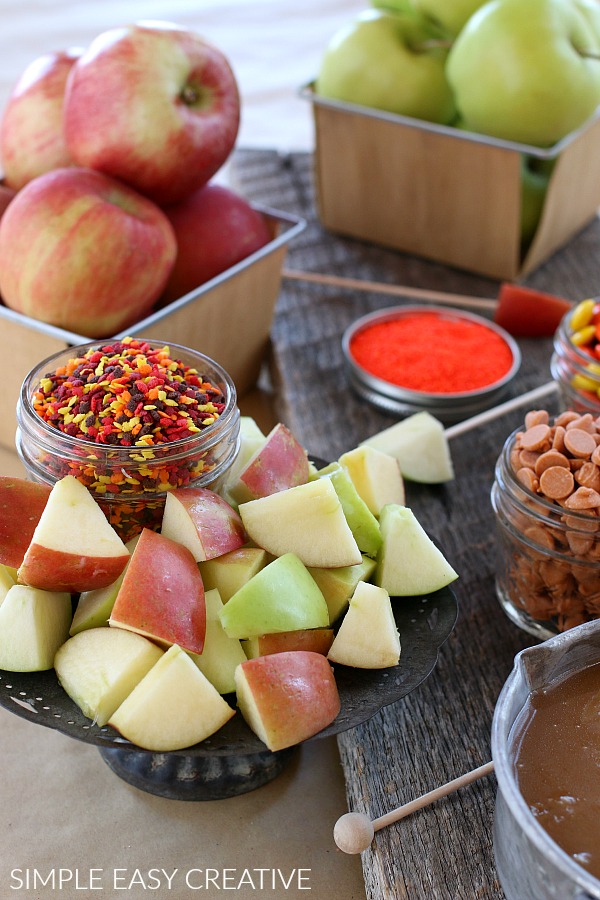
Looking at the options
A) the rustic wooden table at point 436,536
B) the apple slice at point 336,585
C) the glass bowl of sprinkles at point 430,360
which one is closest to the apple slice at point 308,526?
the apple slice at point 336,585

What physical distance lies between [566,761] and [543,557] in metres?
0.18

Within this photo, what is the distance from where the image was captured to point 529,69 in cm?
108

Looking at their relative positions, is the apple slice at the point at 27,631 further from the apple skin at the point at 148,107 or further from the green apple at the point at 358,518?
the apple skin at the point at 148,107

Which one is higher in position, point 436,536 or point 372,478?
point 372,478

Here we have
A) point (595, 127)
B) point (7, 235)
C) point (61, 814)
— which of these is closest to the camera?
point (61, 814)

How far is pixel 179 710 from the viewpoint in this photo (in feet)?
1.76

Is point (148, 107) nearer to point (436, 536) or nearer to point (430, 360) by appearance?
point (430, 360)

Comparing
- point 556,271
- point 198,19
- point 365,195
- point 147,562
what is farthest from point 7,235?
point 198,19

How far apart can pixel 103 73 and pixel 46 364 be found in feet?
1.14

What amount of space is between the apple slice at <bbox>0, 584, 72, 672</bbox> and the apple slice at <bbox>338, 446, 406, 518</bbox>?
24cm

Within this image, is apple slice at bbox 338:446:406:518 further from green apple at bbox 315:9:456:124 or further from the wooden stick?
green apple at bbox 315:9:456:124

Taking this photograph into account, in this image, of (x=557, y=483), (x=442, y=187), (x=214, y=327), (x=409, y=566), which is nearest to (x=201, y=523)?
(x=409, y=566)

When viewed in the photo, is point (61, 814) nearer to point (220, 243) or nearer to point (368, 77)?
point (220, 243)

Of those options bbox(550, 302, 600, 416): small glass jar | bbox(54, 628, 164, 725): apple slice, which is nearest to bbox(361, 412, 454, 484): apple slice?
bbox(550, 302, 600, 416): small glass jar
